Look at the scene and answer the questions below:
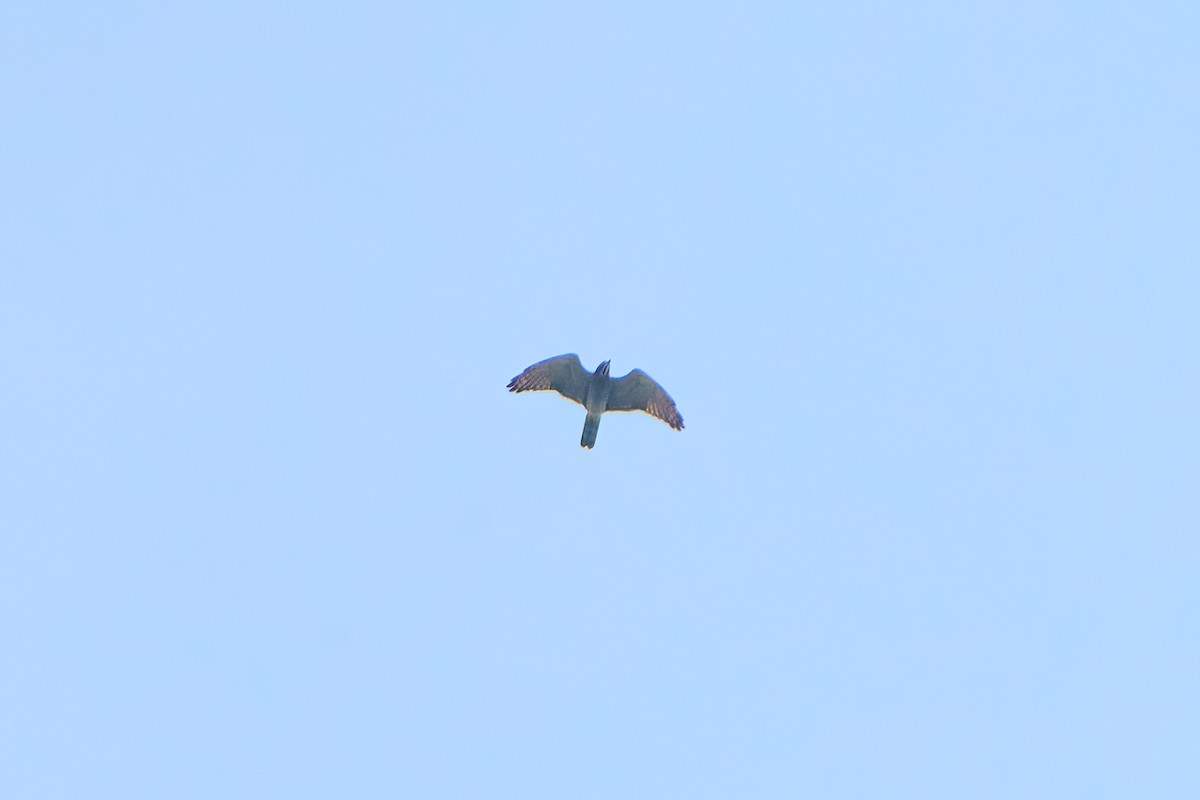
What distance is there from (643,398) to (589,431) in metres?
1.55

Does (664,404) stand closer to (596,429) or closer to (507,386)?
(596,429)

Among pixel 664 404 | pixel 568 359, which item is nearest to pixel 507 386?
pixel 568 359

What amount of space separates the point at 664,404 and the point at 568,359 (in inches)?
100

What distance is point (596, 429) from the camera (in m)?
27.4

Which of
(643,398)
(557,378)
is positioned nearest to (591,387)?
(557,378)

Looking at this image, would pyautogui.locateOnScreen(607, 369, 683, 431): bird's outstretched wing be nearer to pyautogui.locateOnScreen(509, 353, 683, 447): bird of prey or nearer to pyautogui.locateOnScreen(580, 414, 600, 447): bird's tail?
pyautogui.locateOnScreen(509, 353, 683, 447): bird of prey

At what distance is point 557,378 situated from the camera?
89.9ft

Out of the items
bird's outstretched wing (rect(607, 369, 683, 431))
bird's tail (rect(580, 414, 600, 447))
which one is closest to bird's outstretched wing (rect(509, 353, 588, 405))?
bird's tail (rect(580, 414, 600, 447))

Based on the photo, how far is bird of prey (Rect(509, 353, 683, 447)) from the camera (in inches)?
1069

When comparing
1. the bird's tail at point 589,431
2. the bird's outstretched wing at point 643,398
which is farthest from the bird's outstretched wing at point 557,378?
the bird's outstretched wing at point 643,398

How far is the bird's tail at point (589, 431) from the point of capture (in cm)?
2731

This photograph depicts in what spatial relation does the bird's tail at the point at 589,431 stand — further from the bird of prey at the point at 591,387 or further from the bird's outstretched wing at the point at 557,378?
the bird's outstretched wing at the point at 557,378

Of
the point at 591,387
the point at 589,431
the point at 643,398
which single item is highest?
the point at 643,398

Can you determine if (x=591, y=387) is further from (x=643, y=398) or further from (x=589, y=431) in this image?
(x=643, y=398)
